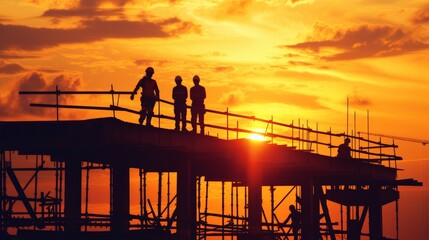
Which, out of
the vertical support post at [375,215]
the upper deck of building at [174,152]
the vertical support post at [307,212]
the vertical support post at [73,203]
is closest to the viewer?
the upper deck of building at [174,152]

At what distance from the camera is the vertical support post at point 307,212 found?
162ft

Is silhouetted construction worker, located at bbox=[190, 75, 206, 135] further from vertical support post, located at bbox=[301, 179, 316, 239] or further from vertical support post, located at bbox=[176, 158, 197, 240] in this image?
vertical support post, located at bbox=[301, 179, 316, 239]

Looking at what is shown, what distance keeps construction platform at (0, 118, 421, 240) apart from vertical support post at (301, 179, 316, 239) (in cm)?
5

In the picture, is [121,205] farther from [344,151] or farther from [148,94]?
[344,151]

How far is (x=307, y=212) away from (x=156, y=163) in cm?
863

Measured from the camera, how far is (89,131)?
32.3 meters

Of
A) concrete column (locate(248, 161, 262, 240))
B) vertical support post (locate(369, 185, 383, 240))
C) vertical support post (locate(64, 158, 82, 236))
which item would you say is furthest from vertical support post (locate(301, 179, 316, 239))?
vertical support post (locate(64, 158, 82, 236))

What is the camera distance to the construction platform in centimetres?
3297

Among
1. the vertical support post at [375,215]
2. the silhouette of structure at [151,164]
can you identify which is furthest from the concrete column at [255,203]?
the vertical support post at [375,215]

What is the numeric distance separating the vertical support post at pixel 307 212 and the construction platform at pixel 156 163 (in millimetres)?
50

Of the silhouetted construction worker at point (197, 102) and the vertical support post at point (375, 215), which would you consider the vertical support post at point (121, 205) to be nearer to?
the silhouetted construction worker at point (197, 102)

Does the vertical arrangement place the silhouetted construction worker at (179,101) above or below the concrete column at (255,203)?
above

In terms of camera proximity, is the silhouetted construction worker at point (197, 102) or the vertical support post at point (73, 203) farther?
the silhouetted construction worker at point (197, 102)

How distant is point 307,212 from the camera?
165 feet
